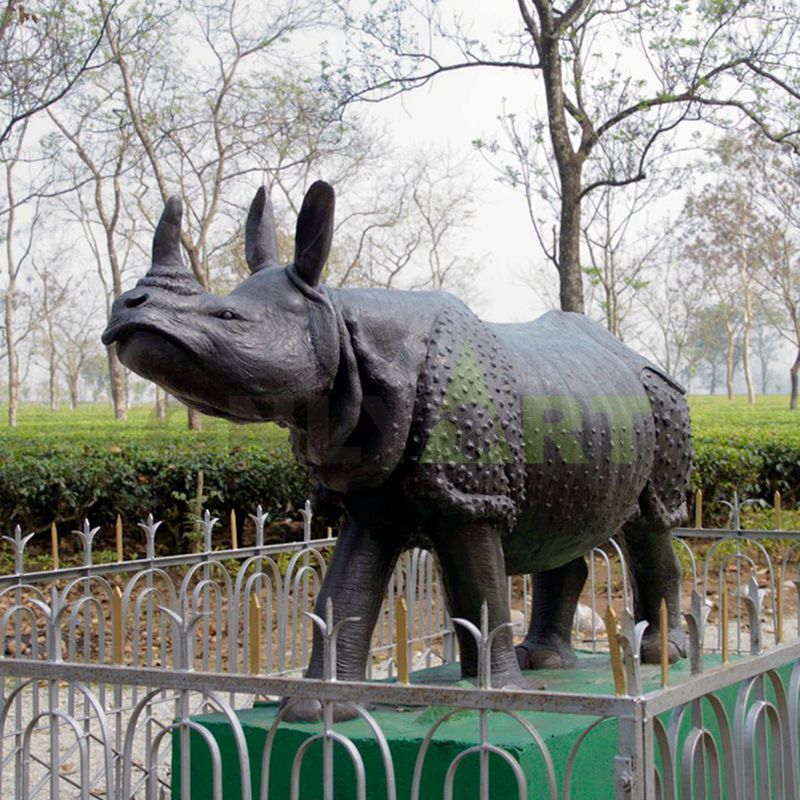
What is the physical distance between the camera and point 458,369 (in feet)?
11.9

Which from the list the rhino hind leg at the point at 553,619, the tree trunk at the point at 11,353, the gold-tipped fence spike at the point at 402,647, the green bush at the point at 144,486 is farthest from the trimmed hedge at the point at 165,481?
the tree trunk at the point at 11,353

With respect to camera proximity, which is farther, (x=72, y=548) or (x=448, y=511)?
(x=72, y=548)

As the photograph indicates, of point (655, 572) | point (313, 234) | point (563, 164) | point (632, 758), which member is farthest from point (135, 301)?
point (563, 164)

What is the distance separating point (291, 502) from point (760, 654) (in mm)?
7429

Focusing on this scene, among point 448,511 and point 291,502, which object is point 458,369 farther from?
point 291,502

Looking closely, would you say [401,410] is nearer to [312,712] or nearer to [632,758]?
[312,712]

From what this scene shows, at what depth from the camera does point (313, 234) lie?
338 cm

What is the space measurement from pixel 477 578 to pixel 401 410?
601 millimetres

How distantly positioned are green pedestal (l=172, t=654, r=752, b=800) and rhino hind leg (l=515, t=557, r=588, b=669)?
504mm

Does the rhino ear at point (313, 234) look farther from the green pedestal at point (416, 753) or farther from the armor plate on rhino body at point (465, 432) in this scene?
the green pedestal at point (416, 753)

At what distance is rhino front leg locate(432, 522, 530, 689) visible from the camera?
360 cm

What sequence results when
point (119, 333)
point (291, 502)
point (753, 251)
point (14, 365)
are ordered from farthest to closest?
point (14, 365)
point (753, 251)
point (291, 502)
point (119, 333)

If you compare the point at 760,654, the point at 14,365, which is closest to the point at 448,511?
the point at 760,654

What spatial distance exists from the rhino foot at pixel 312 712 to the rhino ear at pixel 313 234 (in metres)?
1.28
